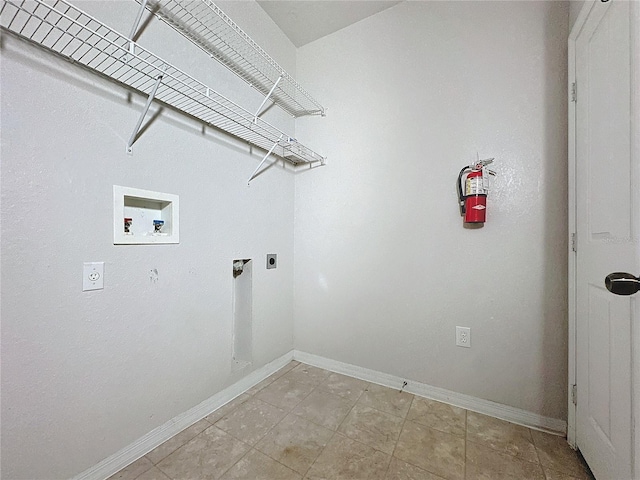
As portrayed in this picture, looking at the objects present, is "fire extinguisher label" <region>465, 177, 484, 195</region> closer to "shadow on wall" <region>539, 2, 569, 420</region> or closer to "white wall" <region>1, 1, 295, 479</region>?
"shadow on wall" <region>539, 2, 569, 420</region>

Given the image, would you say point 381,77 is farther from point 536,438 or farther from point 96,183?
point 536,438

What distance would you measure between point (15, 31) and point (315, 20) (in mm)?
1839

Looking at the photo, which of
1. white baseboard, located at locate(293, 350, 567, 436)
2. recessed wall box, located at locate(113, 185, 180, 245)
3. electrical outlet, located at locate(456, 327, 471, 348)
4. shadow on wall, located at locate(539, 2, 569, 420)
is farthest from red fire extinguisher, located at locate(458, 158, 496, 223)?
recessed wall box, located at locate(113, 185, 180, 245)

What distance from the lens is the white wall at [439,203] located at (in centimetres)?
147

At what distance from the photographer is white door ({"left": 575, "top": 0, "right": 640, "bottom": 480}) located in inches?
35.4

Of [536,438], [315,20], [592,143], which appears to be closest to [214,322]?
[536,438]

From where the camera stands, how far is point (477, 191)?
1481 mm

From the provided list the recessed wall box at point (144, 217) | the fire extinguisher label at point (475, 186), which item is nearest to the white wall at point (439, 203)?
the fire extinguisher label at point (475, 186)

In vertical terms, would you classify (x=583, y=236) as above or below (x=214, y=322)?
above

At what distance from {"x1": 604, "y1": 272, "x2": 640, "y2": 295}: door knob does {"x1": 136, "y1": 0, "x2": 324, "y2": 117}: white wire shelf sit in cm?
181

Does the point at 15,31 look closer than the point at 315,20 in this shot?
Yes

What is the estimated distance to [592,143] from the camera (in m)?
1.14

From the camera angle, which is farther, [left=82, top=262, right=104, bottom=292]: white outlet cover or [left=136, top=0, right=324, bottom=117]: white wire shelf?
[left=136, top=0, right=324, bottom=117]: white wire shelf

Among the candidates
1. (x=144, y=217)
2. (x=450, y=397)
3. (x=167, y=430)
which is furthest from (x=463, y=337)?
(x=144, y=217)
